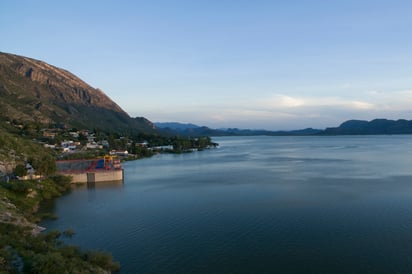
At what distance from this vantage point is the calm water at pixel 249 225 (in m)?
17.5

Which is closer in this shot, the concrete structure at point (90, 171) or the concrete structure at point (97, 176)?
the concrete structure at point (97, 176)

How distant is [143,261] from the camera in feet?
57.9

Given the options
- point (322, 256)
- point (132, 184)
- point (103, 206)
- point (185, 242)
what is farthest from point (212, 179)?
point (322, 256)

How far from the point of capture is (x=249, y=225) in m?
23.8

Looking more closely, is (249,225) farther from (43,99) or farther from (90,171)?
(43,99)

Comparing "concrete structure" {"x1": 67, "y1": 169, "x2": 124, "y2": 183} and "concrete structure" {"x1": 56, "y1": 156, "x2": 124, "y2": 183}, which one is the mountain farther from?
"concrete structure" {"x1": 67, "y1": 169, "x2": 124, "y2": 183}

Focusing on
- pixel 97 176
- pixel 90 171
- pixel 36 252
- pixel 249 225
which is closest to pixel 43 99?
pixel 90 171

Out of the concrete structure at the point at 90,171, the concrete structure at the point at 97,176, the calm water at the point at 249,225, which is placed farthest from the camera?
the concrete structure at the point at 90,171

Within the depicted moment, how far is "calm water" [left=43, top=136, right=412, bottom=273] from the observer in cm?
1753

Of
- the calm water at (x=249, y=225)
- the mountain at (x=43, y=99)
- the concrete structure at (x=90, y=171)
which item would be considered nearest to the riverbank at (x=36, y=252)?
the calm water at (x=249, y=225)

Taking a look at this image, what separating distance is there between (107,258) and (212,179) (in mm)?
31136

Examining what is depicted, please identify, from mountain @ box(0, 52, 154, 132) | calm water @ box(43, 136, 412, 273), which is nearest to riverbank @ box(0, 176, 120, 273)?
calm water @ box(43, 136, 412, 273)

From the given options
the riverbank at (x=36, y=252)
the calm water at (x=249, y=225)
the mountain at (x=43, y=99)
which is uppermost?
the mountain at (x=43, y=99)

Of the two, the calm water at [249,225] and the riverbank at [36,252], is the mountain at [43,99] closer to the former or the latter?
the calm water at [249,225]
